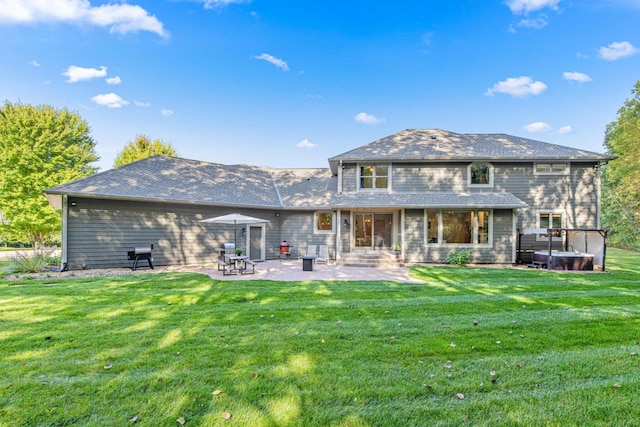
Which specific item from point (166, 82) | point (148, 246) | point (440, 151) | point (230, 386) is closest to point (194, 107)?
point (166, 82)

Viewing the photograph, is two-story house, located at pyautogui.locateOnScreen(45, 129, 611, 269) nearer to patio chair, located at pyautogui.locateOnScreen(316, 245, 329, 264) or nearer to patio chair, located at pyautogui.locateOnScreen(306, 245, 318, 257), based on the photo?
patio chair, located at pyautogui.locateOnScreen(306, 245, 318, 257)

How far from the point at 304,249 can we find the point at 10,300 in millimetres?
10763

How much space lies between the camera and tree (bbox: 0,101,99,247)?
19.1 meters

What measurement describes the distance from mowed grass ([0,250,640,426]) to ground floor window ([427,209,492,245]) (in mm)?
6183

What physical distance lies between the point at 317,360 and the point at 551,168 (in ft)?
50.8

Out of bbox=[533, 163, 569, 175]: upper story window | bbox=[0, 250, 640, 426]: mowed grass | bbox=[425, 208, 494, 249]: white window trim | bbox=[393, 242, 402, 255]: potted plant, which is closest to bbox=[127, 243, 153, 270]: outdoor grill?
bbox=[0, 250, 640, 426]: mowed grass

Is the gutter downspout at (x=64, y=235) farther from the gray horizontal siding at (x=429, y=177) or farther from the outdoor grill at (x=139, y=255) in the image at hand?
the gray horizontal siding at (x=429, y=177)

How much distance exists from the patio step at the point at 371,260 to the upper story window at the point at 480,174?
17.5ft

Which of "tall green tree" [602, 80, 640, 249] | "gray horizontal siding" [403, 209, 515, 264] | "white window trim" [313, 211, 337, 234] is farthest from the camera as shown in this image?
"tall green tree" [602, 80, 640, 249]

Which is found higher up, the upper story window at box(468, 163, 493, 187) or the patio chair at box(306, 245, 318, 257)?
the upper story window at box(468, 163, 493, 187)

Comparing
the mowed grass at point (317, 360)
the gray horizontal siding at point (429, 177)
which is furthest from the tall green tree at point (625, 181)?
the mowed grass at point (317, 360)

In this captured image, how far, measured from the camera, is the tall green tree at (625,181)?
20.9m

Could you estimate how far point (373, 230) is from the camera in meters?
14.6

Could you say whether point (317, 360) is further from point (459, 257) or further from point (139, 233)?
point (139, 233)
